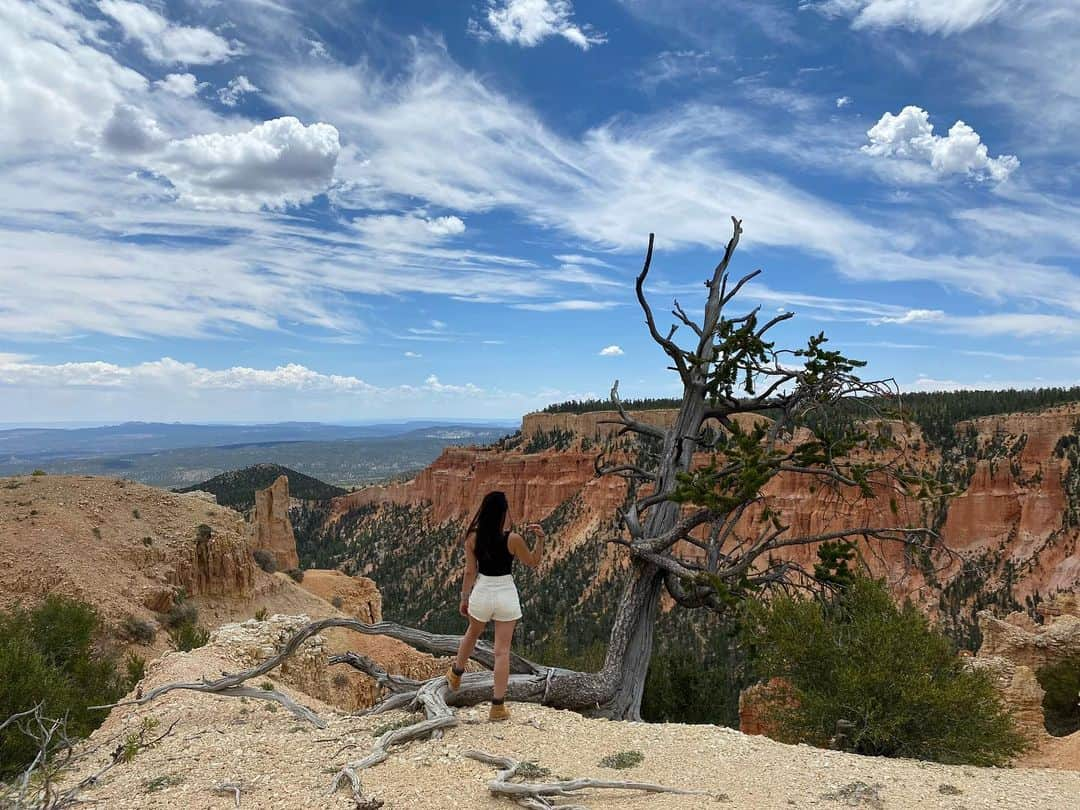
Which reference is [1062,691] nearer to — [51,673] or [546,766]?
[546,766]

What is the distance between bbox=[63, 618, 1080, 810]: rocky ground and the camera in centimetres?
442

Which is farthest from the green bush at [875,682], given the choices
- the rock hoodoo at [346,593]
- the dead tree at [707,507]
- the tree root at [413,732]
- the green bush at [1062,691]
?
the rock hoodoo at [346,593]

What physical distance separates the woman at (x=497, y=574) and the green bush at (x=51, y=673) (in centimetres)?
304

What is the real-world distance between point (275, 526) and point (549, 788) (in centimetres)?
3969

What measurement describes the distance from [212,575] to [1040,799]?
26.2m

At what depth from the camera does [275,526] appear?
4022 cm

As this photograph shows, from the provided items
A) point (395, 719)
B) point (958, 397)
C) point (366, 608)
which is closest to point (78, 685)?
point (395, 719)

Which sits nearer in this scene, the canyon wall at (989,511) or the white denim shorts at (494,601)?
the white denim shorts at (494,601)

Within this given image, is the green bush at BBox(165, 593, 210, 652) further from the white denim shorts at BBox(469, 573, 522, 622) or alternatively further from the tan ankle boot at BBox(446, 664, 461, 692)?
the white denim shorts at BBox(469, 573, 522, 622)

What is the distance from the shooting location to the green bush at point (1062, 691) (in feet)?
60.4

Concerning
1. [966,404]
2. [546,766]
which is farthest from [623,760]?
[966,404]

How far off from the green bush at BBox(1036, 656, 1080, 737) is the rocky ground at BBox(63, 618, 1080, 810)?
1735cm

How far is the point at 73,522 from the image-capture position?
22297 mm

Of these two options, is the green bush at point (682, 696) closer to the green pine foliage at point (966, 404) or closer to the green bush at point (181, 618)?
the green bush at point (181, 618)
